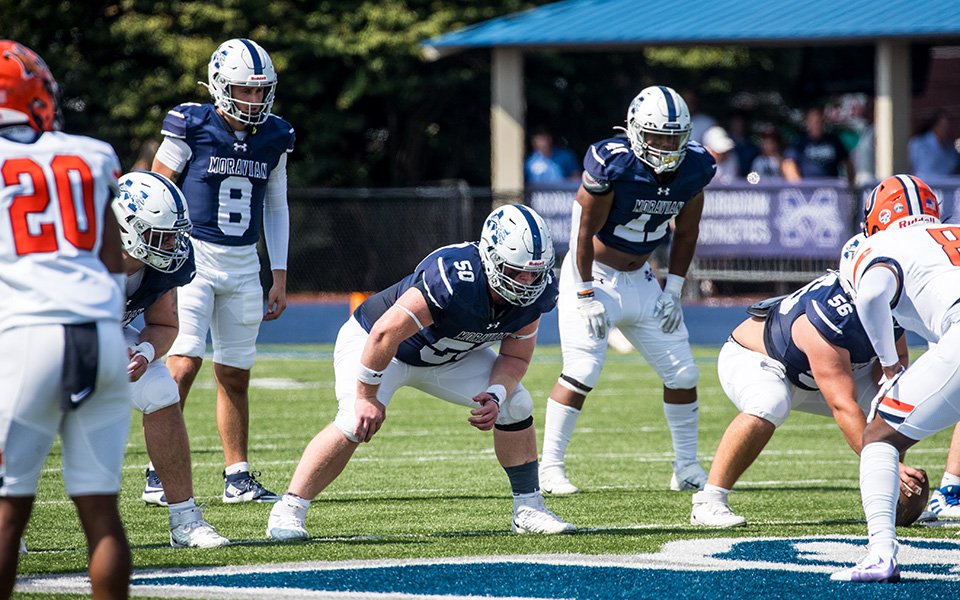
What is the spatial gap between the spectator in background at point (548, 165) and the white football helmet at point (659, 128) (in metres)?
9.21

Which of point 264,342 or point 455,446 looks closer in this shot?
point 455,446

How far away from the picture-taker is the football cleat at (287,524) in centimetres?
498

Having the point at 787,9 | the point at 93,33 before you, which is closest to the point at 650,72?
the point at 787,9

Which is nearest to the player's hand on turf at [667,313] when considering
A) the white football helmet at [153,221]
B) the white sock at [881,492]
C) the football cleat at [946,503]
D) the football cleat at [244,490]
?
the football cleat at [946,503]

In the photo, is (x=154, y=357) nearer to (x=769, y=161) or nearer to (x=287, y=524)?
(x=287, y=524)

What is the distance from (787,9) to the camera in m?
16.7

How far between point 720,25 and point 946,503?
1143cm

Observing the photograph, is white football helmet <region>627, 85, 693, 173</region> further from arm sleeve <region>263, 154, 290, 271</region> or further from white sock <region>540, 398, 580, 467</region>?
arm sleeve <region>263, 154, 290, 271</region>

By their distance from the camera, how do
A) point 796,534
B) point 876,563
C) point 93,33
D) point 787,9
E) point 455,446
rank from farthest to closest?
point 93,33, point 787,9, point 455,446, point 796,534, point 876,563

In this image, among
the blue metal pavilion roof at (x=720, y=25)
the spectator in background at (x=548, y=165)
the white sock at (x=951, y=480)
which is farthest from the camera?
the spectator in background at (x=548, y=165)

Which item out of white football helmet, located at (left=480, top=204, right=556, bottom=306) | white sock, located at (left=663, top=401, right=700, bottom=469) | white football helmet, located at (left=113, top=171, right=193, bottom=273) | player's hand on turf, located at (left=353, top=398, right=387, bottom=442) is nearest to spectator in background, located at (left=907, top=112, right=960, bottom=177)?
white sock, located at (left=663, top=401, right=700, bottom=469)

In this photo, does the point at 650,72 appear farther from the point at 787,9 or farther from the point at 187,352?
the point at 187,352

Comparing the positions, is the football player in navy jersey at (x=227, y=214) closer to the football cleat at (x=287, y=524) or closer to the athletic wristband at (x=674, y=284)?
the football cleat at (x=287, y=524)

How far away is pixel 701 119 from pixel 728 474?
11.0m
